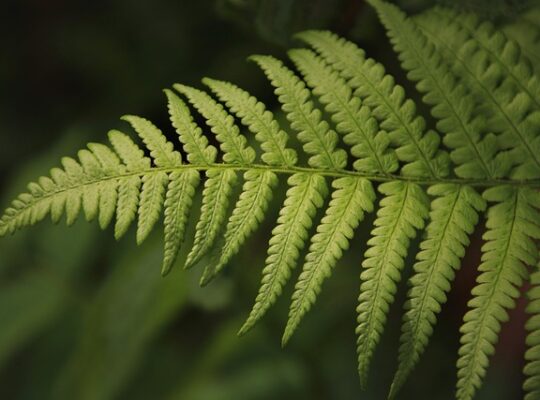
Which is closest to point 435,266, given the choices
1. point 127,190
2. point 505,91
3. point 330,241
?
point 330,241

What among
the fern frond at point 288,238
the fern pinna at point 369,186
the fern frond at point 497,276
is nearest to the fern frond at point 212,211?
the fern pinna at point 369,186

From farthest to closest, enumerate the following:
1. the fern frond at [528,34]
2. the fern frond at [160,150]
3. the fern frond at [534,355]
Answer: the fern frond at [528,34] → the fern frond at [160,150] → the fern frond at [534,355]

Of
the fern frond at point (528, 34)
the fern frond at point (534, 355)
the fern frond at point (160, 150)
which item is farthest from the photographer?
the fern frond at point (528, 34)

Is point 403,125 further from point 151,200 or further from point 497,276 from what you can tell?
point 151,200

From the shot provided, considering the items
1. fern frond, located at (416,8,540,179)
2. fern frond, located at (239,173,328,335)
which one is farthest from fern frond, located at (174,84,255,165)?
fern frond, located at (416,8,540,179)

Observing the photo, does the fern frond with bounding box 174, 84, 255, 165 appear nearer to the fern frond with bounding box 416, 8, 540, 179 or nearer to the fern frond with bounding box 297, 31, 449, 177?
the fern frond with bounding box 297, 31, 449, 177

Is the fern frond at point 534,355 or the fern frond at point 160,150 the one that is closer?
A: the fern frond at point 534,355

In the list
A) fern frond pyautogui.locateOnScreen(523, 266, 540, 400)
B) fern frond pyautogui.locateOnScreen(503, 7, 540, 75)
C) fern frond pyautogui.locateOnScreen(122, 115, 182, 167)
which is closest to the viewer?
fern frond pyautogui.locateOnScreen(523, 266, 540, 400)

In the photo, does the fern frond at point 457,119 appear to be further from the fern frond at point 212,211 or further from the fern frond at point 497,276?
the fern frond at point 212,211
